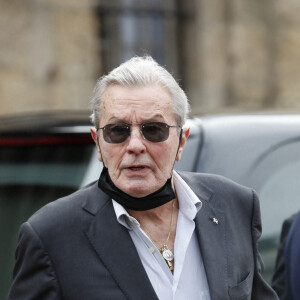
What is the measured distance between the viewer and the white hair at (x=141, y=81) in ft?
7.75

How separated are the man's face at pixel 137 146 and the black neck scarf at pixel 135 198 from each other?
0.05 ft

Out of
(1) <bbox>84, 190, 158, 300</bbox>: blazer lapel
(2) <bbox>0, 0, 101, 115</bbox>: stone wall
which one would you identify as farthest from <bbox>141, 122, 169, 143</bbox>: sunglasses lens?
(2) <bbox>0, 0, 101, 115</bbox>: stone wall

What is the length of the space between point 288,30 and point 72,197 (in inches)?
286

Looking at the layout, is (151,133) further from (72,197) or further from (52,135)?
(52,135)

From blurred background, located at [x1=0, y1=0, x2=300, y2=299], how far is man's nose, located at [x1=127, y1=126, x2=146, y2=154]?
2.28 ft

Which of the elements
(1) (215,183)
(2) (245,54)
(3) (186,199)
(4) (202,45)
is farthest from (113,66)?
(3) (186,199)

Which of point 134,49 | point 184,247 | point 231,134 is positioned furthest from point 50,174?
point 134,49

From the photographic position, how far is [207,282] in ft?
7.70

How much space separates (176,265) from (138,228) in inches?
6.3

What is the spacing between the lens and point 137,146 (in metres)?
2.30

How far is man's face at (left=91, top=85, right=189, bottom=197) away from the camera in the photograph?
2299 millimetres

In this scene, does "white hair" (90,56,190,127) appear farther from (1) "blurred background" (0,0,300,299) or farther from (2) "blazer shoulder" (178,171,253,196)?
(1) "blurred background" (0,0,300,299)

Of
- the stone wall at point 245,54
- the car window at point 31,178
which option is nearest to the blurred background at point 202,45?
the stone wall at point 245,54

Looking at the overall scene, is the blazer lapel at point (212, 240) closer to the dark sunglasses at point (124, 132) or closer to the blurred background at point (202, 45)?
the dark sunglasses at point (124, 132)
